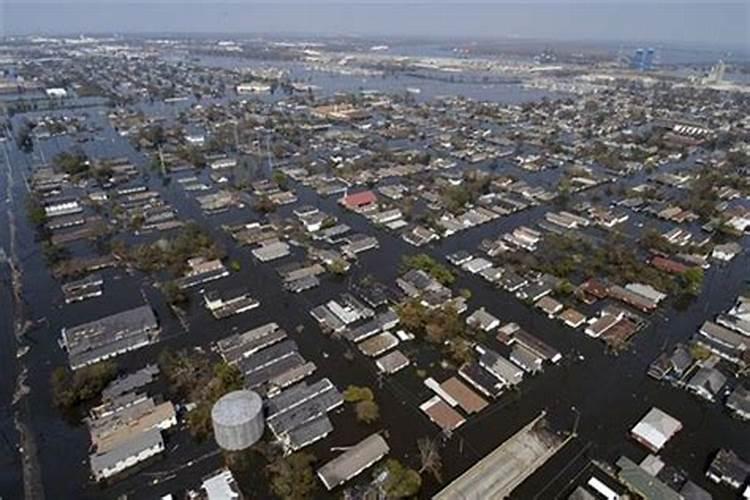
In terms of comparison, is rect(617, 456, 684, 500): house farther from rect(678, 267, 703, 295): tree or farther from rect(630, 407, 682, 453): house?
rect(678, 267, 703, 295): tree

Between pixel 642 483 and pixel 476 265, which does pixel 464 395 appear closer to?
pixel 642 483

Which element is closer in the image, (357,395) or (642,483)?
(642,483)

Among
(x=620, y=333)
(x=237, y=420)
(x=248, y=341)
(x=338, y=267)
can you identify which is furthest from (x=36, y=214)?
(x=620, y=333)

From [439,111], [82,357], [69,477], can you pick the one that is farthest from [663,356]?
[439,111]

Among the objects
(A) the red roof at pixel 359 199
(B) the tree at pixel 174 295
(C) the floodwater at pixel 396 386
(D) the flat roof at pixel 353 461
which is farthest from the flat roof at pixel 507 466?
(A) the red roof at pixel 359 199

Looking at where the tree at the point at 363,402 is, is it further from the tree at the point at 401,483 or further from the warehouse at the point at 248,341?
the warehouse at the point at 248,341

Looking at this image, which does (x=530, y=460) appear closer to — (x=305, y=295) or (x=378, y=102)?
(x=305, y=295)

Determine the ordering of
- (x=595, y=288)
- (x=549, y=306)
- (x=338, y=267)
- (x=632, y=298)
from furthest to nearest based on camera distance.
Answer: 1. (x=338, y=267)
2. (x=595, y=288)
3. (x=632, y=298)
4. (x=549, y=306)
